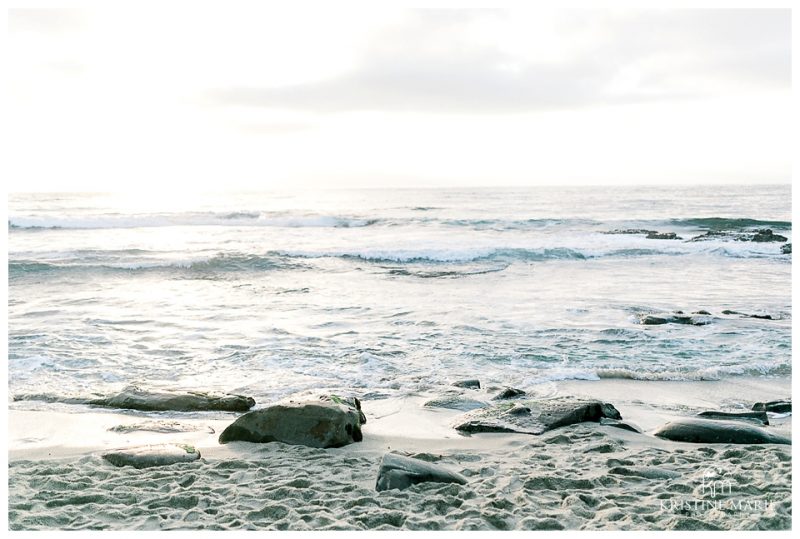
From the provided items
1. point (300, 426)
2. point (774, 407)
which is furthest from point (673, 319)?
point (300, 426)

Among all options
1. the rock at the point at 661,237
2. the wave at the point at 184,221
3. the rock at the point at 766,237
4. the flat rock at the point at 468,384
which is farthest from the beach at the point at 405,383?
the wave at the point at 184,221

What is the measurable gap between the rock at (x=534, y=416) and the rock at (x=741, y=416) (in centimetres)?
78

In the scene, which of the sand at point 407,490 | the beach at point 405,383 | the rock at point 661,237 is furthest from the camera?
the rock at point 661,237

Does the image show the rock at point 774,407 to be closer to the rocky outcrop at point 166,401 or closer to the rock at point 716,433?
the rock at point 716,433

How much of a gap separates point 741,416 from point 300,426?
3738 millimetres

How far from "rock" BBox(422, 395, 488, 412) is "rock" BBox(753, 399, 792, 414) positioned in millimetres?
2471

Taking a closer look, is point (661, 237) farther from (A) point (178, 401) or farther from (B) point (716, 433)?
(A) point (178, 401)

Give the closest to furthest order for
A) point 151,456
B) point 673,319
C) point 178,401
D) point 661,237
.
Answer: point 151,456 → point 178,401 → point 673,319 → point 661,237

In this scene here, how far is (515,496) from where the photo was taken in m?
4.00

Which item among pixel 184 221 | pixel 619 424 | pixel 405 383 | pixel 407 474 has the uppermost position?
pixel 184 221

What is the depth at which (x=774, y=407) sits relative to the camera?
6.00 metres

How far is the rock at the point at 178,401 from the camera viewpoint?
6.12 m

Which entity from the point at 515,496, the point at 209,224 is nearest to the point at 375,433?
the point at 515,496

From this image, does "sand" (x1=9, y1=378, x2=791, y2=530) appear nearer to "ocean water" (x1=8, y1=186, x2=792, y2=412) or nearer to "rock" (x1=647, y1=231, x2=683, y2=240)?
"ocean water" (x1=8, y1=186, x2=792, y2=412)
